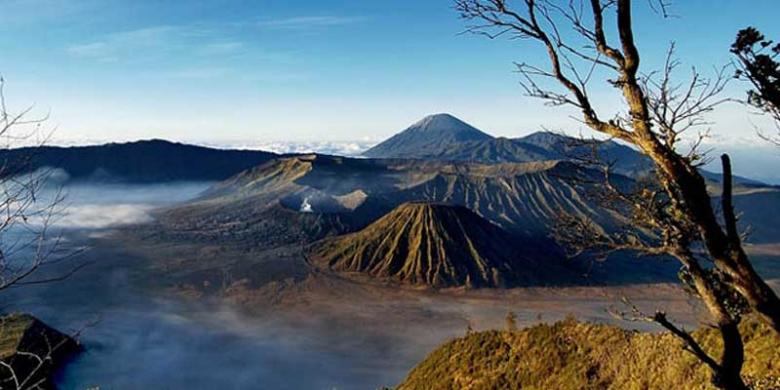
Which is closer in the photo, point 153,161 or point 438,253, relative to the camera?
point 438,253

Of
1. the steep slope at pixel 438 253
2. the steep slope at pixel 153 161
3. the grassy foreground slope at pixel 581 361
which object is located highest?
the steep slope at pixel 153 161

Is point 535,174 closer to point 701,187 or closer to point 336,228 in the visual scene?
point 336,228

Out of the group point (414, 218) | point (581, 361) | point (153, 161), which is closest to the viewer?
→ point (581, 361)

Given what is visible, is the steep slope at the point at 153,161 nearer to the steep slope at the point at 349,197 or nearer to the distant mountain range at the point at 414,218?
the steep slope at the point at 349,197

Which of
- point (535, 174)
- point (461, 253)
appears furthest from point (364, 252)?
point (535, 174)

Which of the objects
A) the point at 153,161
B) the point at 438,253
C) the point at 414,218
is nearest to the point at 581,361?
the point at 438,253

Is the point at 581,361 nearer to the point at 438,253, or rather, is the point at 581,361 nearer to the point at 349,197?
the point at 438,253

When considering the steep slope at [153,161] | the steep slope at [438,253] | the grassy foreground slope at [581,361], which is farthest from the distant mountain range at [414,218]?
the grassy foreground slope at [581,361]
